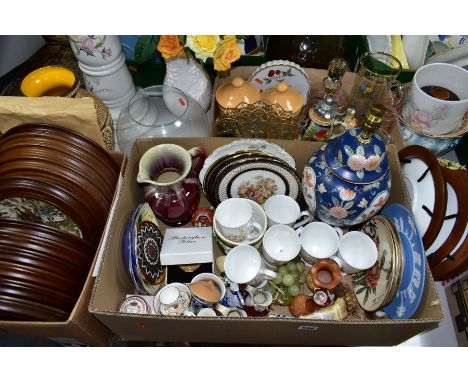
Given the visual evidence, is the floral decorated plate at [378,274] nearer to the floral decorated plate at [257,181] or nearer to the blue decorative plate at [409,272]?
the blue decorative plate at [409,272]

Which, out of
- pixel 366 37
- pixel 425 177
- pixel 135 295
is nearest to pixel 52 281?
pixel 135 295

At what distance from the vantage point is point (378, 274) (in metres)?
0.89

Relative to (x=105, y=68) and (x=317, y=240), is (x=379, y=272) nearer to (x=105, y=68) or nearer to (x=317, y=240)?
(x=317, y=240)

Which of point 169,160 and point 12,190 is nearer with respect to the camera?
point 12,190

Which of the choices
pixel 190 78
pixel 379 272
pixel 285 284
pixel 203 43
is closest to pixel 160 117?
pixel 190 78

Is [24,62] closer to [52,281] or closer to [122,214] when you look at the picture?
[122,214]

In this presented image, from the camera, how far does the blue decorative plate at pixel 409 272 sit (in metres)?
0.79

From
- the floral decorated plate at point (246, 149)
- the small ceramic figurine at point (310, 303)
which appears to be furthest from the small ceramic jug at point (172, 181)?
the small ceramic figurine at point (310, 303)

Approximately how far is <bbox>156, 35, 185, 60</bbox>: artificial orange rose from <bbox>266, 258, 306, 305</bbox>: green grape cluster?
0.61 m

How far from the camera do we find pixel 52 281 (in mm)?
765

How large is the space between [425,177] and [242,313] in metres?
0.55

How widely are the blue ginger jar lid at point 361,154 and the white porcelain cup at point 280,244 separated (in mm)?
207

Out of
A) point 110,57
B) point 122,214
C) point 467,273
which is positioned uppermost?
point 110,57

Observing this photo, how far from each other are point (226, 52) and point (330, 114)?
0.32 m
